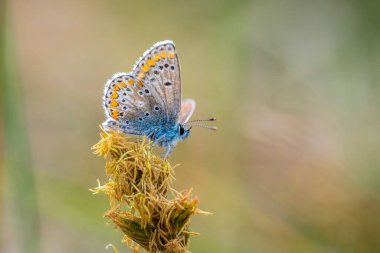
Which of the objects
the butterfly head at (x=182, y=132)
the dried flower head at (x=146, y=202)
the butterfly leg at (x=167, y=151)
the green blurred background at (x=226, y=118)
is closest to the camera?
the dried flower head at (x=146, y=202)

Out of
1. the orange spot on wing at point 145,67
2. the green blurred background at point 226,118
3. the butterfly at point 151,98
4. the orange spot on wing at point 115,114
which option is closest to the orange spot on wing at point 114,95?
the butterfly at point 151,98

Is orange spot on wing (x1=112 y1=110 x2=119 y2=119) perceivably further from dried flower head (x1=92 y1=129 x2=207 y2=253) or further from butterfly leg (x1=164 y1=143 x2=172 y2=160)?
dried flower head (x1=92 y1=129 x2=207 y2=253)

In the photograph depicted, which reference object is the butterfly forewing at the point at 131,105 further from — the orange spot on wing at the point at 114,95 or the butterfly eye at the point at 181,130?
the butterfly eye at the point at 181,130

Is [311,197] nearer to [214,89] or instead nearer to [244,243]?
[244,243]

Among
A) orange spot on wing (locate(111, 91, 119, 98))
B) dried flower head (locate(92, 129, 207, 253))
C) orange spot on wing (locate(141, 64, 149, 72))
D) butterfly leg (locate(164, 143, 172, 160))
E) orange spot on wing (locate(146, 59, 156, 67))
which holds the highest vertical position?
orange spot on wing (locate(146, 59, 156, 67))

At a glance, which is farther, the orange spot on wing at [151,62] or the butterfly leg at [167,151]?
the orange spot on wing at [151,62]

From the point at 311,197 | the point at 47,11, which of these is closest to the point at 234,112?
the point at 311,197

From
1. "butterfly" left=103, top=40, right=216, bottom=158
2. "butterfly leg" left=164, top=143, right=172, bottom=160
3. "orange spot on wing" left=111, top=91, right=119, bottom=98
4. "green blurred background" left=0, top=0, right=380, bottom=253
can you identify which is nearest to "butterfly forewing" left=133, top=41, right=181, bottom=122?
"butterfly" left=103, top=40, right=216, bottom=158

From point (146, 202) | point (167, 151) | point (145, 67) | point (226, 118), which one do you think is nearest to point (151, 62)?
point (145, 67)
